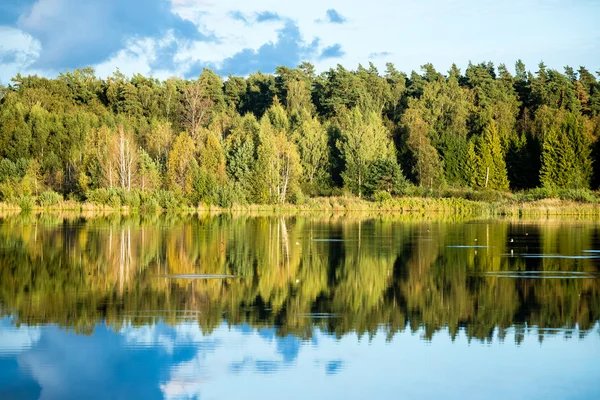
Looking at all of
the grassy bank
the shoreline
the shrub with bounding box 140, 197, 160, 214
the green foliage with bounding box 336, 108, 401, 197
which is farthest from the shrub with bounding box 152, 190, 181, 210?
the green foliage with bounding box 336, 108, 401, 197

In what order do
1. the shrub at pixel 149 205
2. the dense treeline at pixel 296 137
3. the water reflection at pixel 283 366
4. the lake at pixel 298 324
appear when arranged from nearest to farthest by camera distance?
1. the water reflection at pixel 283 366
2. the lake at pixel 298 324
3. the shrub at pixel 149 205
4. the dense treeline at pixel 296 137

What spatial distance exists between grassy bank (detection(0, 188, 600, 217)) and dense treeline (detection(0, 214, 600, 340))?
1079 inches

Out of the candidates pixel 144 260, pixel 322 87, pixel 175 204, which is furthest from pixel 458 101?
pixel 144 260

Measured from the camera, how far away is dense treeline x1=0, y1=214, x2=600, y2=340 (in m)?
14.1

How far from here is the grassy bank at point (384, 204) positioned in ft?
193

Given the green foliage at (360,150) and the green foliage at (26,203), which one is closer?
the green foliage at (26,203)

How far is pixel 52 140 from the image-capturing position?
247 ft

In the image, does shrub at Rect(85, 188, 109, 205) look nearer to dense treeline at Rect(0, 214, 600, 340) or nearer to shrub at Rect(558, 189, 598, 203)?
dense treeline at Rect(0, 214, 600, 340)

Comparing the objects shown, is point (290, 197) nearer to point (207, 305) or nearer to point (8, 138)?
point (8, 138)

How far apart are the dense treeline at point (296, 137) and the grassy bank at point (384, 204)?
0.50m

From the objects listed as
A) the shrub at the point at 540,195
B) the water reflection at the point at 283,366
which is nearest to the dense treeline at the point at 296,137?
the shrub at the point at 540,195

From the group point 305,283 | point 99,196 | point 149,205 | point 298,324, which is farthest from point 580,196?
point 298,324

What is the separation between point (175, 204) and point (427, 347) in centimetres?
5232

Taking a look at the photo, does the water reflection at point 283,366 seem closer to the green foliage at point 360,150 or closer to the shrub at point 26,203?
the shrub at point 26,203
